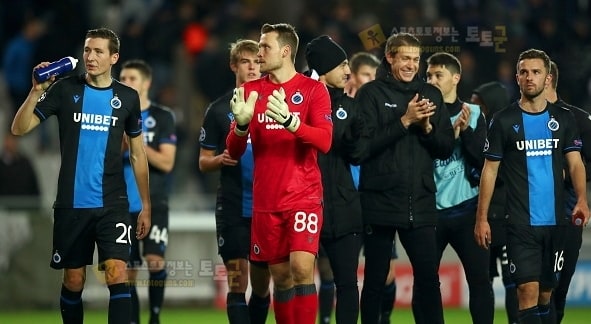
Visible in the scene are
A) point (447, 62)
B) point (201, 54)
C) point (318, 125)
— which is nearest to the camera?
point (318, 125)

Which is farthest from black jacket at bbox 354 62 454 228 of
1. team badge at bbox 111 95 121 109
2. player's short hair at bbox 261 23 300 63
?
team badge at bbox 111 95 121 109

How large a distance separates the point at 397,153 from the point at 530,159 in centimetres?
108

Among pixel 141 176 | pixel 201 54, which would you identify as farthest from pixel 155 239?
pixel 201 54

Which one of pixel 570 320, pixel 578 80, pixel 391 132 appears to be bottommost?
pixel 570 320

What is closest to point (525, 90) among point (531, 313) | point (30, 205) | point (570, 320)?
point (531, 313)

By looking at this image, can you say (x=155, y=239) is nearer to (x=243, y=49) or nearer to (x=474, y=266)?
(x=243, y=49)

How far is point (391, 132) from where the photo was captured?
33.9 feet

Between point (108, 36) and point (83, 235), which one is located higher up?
point (108, 36)

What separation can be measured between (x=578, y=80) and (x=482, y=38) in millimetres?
3097

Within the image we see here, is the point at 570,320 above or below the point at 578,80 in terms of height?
below

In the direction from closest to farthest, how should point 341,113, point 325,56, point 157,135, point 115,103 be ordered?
1. point 115,103
2. point 341,113
3. point 325,56
4. point 157,135

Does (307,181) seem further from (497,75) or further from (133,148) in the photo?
(497,75)

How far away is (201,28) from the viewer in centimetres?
2027

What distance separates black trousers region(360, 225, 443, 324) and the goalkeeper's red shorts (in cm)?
111
